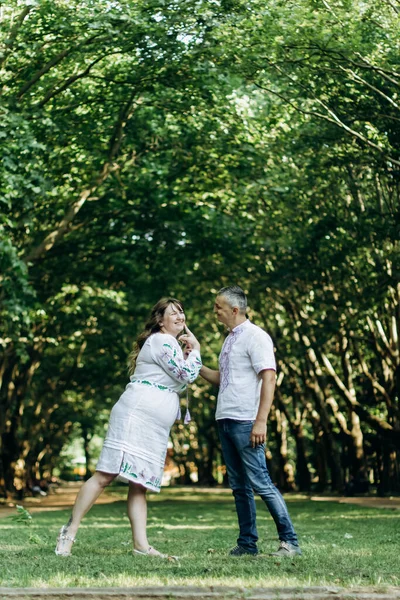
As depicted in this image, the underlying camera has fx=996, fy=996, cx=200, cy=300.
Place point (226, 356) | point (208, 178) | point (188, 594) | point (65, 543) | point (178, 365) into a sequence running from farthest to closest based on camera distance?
1. point (208, 178)
2. point (226, 356)
3. point (178, 365)
4. point (65, 543)
5. point (188, 594)

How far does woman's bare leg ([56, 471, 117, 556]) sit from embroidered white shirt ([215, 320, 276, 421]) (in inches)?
41.7

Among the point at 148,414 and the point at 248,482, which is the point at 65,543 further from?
the point at 248,482

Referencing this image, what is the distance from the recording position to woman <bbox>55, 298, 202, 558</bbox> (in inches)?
307

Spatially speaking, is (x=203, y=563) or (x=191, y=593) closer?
(x=191, y=593)

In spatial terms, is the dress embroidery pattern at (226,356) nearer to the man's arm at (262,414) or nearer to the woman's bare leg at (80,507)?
the man's arm at (262,414)

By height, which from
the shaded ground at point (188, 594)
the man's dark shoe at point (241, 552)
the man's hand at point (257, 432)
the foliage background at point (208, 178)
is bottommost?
the man's dark shoe at point (241, 552)

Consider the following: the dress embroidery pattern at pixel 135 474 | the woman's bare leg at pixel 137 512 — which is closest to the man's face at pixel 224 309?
the dress embroidery pattern at pixel 135 474

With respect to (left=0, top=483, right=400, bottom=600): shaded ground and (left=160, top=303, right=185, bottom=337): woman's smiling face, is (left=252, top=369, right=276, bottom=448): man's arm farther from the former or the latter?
(left=0, top=483, right=400, bottom=600): shaded ground

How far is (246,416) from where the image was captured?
7.93m

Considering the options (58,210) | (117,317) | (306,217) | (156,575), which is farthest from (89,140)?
(156,575)

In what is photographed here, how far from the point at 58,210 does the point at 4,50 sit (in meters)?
7.77

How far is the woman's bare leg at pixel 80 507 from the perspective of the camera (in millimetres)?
7715

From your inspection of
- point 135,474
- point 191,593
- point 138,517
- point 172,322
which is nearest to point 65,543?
point 138,517

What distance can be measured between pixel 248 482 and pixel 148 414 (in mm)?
997
